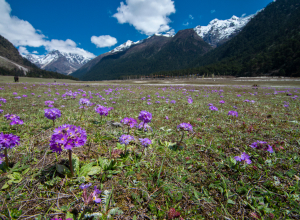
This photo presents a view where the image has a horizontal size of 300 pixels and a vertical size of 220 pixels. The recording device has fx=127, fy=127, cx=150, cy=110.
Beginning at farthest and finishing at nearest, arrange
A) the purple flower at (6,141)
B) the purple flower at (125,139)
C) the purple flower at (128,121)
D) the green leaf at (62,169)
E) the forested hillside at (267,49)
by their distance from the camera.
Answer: the forested hillside at (267,49)
the purple flower at (128,121)
the purple flower at (125,139)
the green leaf at (62,169)
the purple flower at (6,141)

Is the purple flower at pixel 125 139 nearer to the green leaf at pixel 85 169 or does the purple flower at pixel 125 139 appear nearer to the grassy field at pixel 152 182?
the grassy field at pixel 152 182

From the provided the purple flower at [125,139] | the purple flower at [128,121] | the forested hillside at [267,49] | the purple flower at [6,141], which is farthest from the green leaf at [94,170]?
the forested hillside at [267,49]

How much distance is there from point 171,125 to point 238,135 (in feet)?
7.24

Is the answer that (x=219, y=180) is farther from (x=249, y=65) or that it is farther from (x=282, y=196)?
(x=249, y=65)

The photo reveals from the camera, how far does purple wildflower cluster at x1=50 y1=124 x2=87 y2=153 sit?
182 centimetres

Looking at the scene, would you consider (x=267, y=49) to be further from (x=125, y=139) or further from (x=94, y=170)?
(x=94, y=170)

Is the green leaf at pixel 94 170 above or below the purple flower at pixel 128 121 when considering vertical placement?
below

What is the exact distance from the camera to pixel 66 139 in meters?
1.83

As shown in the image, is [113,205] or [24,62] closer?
[113,205]

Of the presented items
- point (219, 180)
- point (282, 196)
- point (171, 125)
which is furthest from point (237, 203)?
point (171, 125)

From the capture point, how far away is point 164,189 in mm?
2111

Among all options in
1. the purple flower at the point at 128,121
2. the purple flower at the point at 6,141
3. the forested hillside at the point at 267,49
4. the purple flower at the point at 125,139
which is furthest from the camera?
the forested hillside at the point at 267,49

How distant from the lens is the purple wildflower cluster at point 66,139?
182 cm

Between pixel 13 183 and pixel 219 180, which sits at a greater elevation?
pixel 13 183
